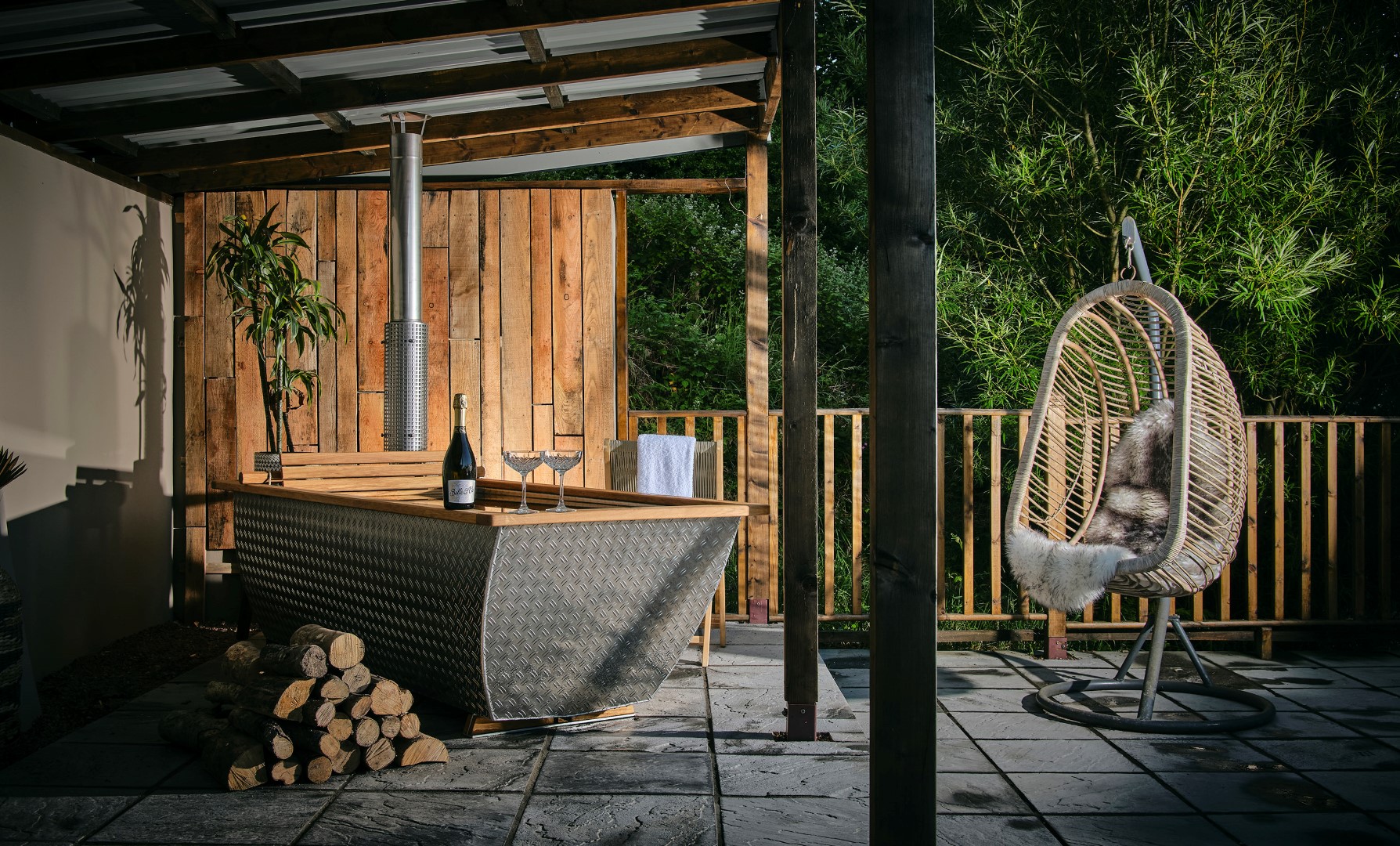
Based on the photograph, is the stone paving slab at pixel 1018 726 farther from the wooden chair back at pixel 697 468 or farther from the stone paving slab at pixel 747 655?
the wooden chair back at pixel 697 468

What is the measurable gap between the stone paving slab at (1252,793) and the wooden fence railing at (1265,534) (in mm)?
1667

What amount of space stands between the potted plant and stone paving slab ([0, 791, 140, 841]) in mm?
2203

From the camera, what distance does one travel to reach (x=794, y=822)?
2541mm

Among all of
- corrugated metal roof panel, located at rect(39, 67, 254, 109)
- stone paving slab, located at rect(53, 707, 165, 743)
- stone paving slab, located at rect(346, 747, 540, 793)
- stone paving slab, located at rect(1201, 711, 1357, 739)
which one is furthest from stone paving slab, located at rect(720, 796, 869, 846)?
corrugated metal roof panel, located at rect(39, 67, 254, 109)

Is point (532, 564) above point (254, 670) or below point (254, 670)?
above

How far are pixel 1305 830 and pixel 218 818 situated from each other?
9.01ft

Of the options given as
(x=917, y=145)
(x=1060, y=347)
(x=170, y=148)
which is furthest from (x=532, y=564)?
(x=170, y=148)

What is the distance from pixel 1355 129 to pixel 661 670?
5.03 m

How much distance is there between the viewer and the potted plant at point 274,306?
487cm

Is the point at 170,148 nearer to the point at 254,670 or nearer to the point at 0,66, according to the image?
the point at 0,66

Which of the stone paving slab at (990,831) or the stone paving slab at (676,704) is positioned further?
the stone paving slab at (676,704)

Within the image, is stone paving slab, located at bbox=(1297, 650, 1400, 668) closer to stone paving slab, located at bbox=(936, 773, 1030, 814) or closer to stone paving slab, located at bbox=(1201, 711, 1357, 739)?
stone paving slab, located at bbox=(1201, 711, 1357, 739)

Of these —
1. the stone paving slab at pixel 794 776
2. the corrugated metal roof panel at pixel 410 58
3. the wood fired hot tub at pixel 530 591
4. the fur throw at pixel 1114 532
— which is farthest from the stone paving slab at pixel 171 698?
the fur throw at pixel 1114 532

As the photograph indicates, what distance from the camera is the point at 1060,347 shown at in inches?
163
